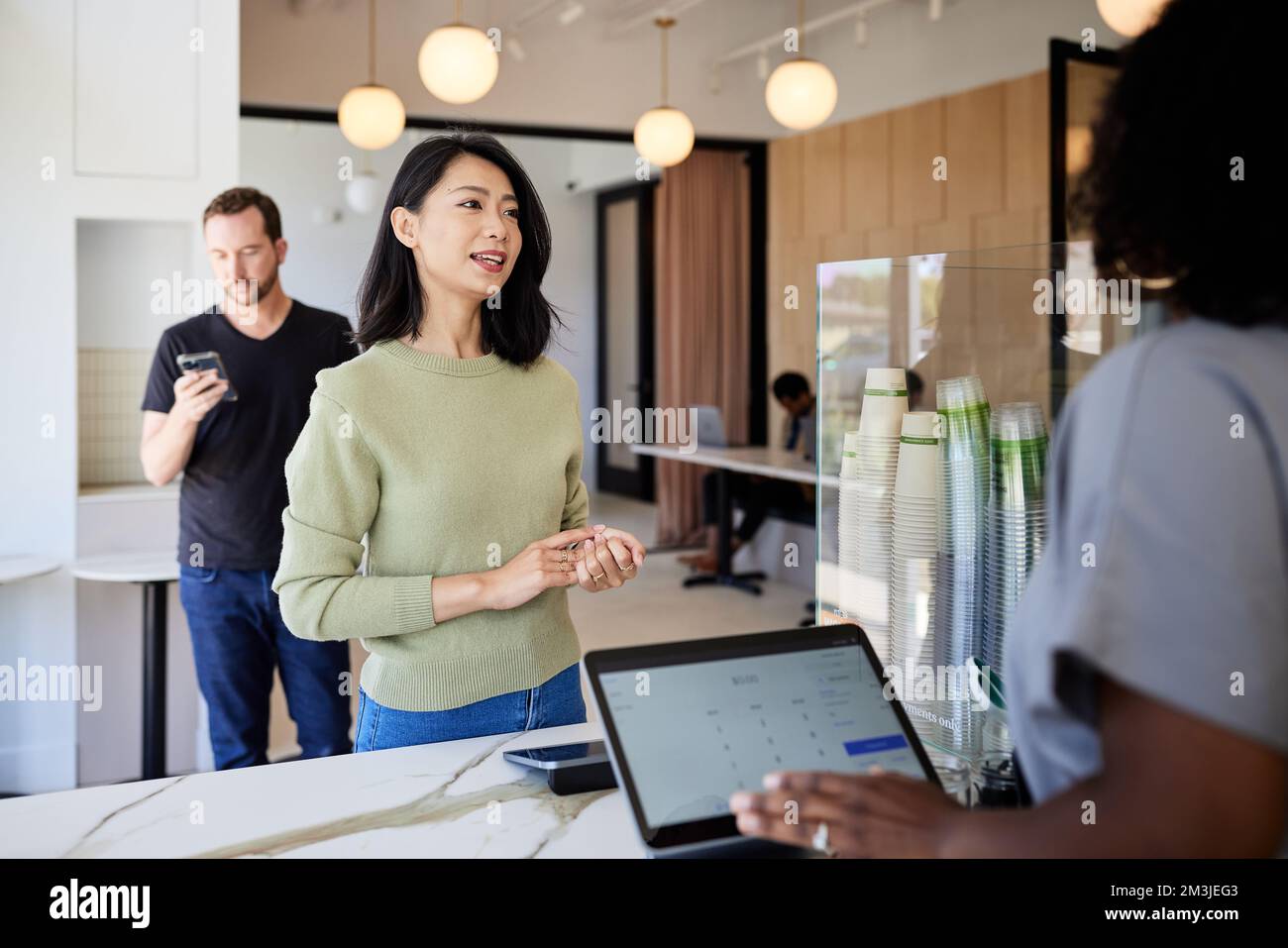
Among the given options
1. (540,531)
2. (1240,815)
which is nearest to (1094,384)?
(1240,815)

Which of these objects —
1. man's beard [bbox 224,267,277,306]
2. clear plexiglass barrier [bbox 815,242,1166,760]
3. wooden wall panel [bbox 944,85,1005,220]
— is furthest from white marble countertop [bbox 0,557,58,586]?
wooden wall panel [bbox 944,85,1005,220]

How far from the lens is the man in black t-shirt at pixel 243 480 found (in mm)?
3059

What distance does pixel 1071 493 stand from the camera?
72cm

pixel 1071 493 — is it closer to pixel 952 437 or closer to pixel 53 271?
pixel 952 437

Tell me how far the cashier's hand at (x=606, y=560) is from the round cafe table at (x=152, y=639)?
2.17 meters

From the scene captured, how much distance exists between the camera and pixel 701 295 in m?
8.85

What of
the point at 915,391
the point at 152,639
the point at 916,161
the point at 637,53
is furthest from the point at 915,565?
the point at 637,53

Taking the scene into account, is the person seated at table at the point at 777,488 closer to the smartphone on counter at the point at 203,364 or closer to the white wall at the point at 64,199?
the white wall at the point at 64,199

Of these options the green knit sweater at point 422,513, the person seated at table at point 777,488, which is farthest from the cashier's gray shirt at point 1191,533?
the person seated at table at point 777,488

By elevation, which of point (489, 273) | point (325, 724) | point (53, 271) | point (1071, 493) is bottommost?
point (325, 724)

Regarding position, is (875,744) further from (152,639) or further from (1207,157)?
(152,639)

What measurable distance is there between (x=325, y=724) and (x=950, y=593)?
2209mm

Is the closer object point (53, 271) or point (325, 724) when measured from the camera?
point (325, 724)

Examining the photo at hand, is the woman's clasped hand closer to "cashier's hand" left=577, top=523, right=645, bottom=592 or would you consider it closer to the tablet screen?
"cashier's hand" left=577, top=523, right=645, bottom=592
